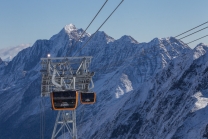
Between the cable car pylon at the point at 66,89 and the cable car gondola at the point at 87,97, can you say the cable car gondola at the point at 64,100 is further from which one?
the cable car gondola at the point at 87,97

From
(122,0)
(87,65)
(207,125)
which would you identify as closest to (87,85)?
(87,65)

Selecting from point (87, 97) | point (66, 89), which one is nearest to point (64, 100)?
point (66, 89)

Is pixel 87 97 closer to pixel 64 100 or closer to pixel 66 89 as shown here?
pixel 66 89

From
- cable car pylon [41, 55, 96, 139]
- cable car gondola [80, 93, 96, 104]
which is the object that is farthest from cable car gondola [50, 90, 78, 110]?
cable car gondola [80, 93, 96, 104]

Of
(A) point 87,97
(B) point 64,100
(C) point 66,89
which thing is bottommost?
(B) point 64,100

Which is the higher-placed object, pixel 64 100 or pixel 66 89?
pixel 66 89

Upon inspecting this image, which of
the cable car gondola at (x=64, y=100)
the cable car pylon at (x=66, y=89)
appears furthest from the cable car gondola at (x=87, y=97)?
the cable car gondola at (x=64, y=100)

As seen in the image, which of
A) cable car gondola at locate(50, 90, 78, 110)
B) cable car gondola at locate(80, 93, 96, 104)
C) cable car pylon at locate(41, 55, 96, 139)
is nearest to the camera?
cable car gondola at locate(50, 90, 78, 110)

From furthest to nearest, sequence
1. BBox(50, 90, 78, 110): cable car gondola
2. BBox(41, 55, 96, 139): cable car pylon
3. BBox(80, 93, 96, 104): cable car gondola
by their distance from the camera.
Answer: BBox(80, 93, 96, 104): cable car gondola < BBox(41, 55, 96, 139): cable car pylon < BBox(50, 90, 78, 110): cable car gondola

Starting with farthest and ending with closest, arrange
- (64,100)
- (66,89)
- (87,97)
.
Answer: (87,97) → (66,89) → (64,100)

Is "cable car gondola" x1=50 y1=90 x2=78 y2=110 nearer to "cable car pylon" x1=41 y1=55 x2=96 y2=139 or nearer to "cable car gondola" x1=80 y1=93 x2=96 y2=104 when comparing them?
"cable car pylon" x1=41 y1=55 x2=96 y2=139
